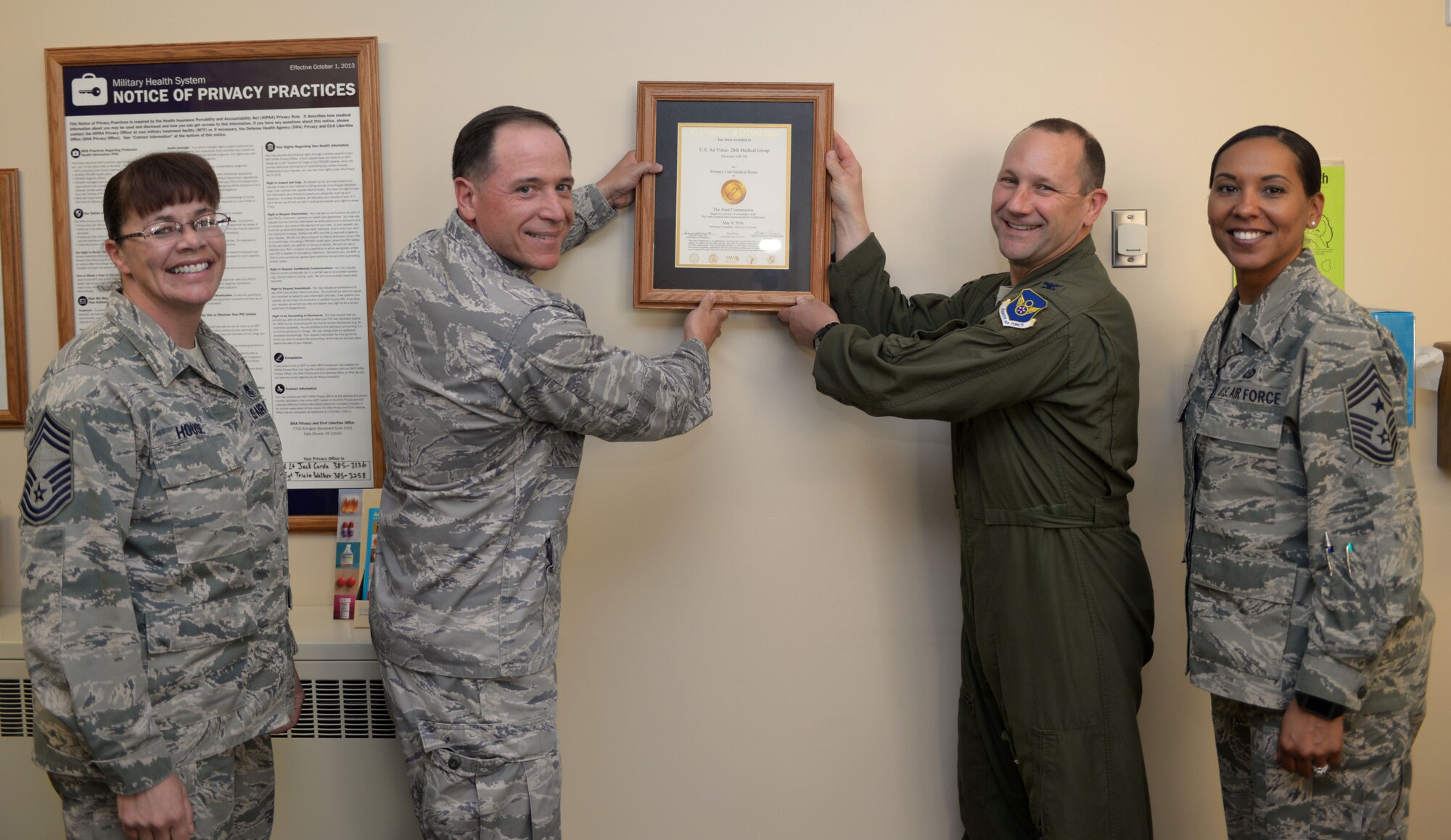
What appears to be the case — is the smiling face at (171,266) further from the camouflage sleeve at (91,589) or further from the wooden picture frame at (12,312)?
the wooden picture frame at (12,312)

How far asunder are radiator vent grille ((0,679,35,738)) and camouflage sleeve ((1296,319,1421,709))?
105 inches

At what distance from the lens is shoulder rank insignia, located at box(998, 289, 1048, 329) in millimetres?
1798

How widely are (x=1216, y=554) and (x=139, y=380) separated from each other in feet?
6.32

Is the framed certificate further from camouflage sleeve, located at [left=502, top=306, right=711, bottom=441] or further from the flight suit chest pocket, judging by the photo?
the flight suit chest pocket

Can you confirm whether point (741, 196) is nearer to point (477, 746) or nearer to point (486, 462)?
point (486, 462)

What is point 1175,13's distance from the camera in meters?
2.16

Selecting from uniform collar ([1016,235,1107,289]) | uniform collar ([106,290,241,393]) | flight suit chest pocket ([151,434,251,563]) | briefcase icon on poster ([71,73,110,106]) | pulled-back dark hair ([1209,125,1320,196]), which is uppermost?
briefcase icon on poster ([71,73,110,106])

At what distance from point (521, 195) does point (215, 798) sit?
1.19m

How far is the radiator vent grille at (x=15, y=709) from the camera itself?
209 cm

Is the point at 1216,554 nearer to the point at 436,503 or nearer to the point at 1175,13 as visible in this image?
the point at 1175,13

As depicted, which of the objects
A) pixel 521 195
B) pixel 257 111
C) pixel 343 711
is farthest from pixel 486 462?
pixel 257 111

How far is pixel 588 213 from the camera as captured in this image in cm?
211

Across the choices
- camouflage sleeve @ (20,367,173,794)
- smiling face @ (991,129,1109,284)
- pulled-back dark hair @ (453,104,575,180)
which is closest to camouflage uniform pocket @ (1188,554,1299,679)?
smiling face @ (991,129,1109,284)

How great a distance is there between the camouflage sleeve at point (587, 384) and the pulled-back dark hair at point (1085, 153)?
96 centimetres
